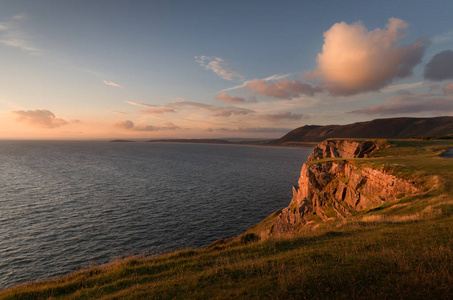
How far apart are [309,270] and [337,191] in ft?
92.3

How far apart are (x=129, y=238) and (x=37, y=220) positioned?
792 inches

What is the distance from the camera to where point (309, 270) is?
8.11 metres

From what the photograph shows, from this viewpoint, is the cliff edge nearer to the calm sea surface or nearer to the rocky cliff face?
the rocky cliff face

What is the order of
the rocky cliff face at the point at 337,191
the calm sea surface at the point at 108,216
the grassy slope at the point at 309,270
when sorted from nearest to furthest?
the grassy slope at the point at 309,270
the rocky cliff face at the point at 337,191
the calm sea surface at the point at 108,216

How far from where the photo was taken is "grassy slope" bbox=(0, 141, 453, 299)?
6.75 metres

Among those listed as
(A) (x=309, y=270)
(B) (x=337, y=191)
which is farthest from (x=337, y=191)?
(A) (x=309, y=270)

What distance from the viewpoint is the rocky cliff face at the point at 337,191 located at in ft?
77.2

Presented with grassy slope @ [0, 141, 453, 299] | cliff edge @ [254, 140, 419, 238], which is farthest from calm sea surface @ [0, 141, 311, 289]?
grassy slope @ [0, 141, 453, 299]

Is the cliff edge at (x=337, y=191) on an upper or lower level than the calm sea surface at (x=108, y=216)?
upper

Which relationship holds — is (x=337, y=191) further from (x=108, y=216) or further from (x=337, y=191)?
(x=108, y=216)

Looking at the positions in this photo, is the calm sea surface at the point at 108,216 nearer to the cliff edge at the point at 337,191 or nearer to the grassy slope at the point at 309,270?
the cliff edge at the point at 337,191

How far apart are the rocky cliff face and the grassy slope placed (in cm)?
943

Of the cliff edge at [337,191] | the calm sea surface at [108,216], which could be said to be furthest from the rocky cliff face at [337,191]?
the calm sea surface at [108,216]

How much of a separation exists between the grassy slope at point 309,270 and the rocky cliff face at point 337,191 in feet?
30.9
